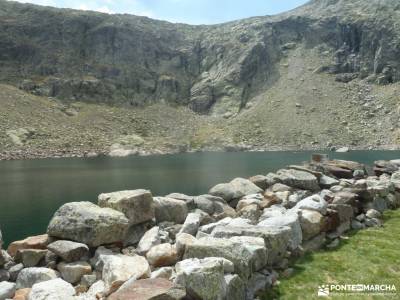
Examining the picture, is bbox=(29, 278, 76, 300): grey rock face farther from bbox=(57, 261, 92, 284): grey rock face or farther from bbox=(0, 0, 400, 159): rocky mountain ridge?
bbox=(0, 0, 400, 159): rocky mountain ridge

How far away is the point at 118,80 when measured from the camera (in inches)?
6831

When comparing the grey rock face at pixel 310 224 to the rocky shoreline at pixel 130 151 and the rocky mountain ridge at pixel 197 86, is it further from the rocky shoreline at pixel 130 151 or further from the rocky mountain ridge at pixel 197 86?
the rocky mountain ridge at pixel 197 86

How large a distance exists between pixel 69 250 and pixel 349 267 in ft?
28.9

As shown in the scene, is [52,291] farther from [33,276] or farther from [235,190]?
[235,190]

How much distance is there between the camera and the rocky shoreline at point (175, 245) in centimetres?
918

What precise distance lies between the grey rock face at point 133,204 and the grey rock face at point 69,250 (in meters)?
2.51

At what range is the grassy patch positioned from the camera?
10.7 metres

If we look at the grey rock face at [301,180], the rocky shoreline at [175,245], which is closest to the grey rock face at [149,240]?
the rocky shoreline at [175,245]

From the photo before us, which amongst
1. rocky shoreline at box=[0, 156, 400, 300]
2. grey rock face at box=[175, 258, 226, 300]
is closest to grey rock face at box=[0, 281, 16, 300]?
rocky shoreline at box=[0, 156, 400, 300]

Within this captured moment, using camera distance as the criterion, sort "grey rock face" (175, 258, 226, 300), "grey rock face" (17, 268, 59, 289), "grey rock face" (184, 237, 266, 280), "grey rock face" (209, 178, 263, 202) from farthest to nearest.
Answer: "grey rock face" (209, 178, 263, 202), "grey rock face" (17, 268, 59, 289), "grey rock face" (184, 237, 266, 280), "grey rock face" (175, 258, 226, 300)

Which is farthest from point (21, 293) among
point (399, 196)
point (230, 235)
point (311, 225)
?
point (399, 196)

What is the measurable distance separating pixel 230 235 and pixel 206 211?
5.76 metres

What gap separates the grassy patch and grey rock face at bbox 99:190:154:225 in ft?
19.7

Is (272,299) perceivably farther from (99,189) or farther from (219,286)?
(99,189)
